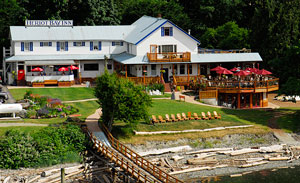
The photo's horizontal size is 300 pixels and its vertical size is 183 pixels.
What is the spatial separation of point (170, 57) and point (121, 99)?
76.5 ft

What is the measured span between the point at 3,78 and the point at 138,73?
1989 centimetres

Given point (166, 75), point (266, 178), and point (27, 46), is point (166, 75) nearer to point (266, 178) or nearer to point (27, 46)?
point (27, 46)

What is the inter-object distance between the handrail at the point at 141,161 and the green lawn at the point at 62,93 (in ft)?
46.2

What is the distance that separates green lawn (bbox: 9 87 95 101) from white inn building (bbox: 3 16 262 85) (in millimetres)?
3931

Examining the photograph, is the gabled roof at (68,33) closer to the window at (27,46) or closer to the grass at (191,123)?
the window at (27,46)

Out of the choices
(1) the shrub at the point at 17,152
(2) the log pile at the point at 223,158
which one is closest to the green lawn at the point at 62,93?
(1) the shrub at the point at 17,152

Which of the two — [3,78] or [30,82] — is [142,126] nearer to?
[30,82]

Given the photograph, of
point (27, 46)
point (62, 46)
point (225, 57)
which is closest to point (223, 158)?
point (225, 57)

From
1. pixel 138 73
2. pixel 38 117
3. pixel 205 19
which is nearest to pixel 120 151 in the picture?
pixel 38 117

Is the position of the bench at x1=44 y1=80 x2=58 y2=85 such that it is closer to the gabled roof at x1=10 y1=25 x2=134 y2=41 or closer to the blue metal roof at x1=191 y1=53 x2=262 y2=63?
the gabled roof at x1=10 y1=25 x2=134 y2=41

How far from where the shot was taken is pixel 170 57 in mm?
70000

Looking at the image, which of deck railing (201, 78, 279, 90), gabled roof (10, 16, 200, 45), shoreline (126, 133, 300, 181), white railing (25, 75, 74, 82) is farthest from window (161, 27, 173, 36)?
shoreline (126, 133, 300, 181)

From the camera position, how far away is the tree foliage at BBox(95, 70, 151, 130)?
4781 cm

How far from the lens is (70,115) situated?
5450 centimetres
